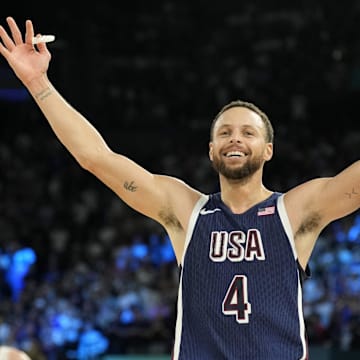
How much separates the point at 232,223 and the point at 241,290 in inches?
13.5

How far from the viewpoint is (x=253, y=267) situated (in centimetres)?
414

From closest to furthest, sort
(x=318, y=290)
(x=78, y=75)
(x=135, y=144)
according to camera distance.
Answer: (x=318, y=290) < (x=78, y=75) < (x=135, y=144)

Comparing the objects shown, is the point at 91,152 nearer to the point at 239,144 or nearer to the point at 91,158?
the point at 91,158

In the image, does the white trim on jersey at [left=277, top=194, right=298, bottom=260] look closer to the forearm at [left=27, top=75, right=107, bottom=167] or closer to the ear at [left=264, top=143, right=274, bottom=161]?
the ear at [left=264, top=143, right=274, bottom=161]

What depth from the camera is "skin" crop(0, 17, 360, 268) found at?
4.28 m

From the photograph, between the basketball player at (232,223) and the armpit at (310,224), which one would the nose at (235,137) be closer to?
the basketball player at (232,223)

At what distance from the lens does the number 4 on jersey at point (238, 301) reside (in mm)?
4039

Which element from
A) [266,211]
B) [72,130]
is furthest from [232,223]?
[72,130]

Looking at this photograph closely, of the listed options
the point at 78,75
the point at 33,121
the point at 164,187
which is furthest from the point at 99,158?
the point at 33,121

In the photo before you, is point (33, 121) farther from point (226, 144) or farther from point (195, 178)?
point (226, 144)

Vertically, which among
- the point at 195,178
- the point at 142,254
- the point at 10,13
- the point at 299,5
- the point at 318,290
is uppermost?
the point at 299,5

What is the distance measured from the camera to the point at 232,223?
4.30 metres

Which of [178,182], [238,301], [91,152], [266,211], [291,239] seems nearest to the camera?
[238,301]

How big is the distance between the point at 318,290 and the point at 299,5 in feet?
27.3
